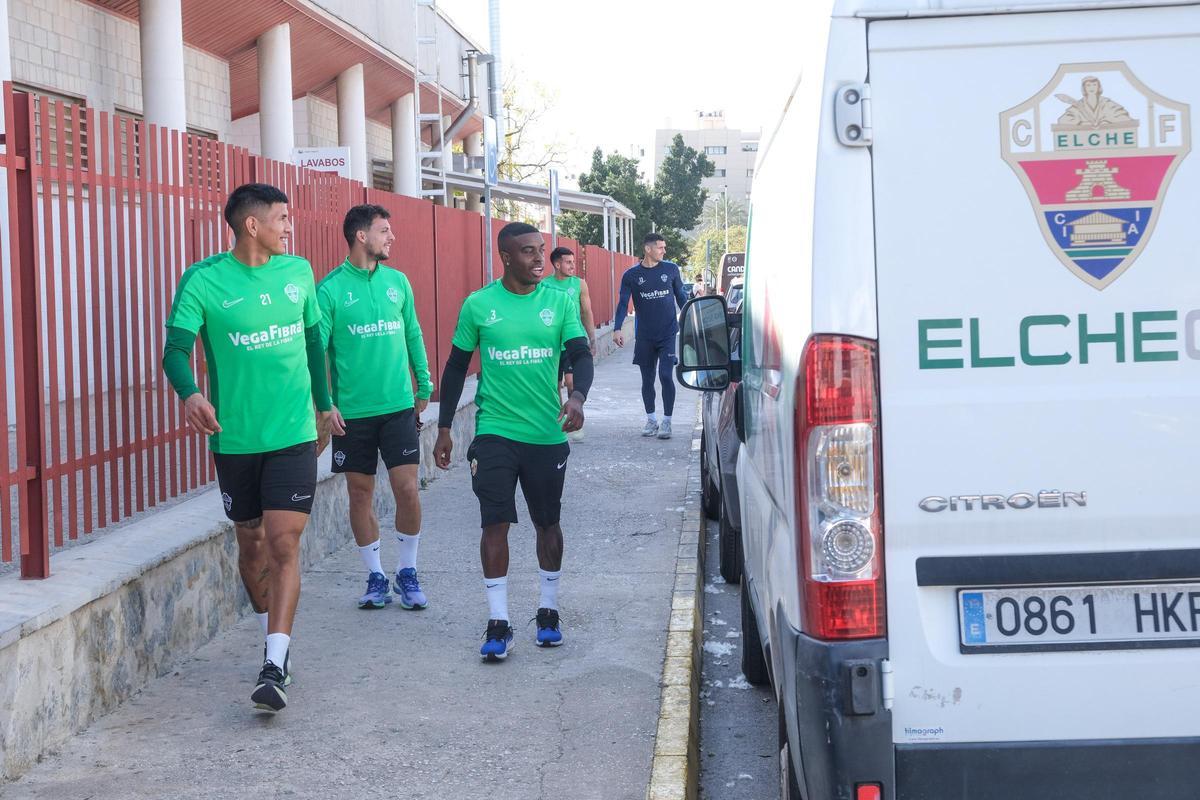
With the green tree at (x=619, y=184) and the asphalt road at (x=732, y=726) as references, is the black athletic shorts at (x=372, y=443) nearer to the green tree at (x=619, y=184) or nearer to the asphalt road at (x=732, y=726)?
the asphalt road at (x=732, y=726)

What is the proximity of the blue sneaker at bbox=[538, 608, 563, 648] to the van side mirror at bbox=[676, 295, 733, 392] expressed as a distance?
4.97ft

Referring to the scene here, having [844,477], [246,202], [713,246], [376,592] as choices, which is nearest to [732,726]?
[376,592]

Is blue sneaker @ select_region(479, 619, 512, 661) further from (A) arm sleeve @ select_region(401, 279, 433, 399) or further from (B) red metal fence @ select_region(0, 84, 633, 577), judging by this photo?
(B) red metal fence @ select_region(0, 84, 633, 577)

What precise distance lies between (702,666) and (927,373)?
3.74 meters

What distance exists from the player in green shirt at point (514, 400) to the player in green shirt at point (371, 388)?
0.84 m

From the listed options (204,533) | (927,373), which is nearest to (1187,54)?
(927,373)

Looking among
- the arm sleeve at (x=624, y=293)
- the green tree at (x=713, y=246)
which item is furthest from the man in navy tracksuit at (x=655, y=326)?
the green tree at (x=713, y=246)

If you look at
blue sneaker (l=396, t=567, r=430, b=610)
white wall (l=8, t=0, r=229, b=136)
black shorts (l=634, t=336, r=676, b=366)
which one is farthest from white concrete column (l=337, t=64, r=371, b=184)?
blue sneaker (l=396, t=567, r=430, b=610)

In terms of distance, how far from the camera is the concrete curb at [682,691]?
453 centimetres

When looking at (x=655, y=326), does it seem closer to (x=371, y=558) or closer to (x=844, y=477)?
(x=371, y=558)

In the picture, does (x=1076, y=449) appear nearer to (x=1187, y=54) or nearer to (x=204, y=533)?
(x=1187, y=54)

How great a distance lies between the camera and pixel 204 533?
6.21 m

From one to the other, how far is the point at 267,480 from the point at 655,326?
334 inches

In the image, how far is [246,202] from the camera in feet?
17.8
